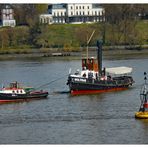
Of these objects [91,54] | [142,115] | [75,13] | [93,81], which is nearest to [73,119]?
[142,115]

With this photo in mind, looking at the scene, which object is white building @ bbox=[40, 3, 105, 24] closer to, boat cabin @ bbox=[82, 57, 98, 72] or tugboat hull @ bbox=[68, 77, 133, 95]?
boat cabin @ bbox=[82, 57, 98, 72]

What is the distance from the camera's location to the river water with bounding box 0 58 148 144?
71.8 feet

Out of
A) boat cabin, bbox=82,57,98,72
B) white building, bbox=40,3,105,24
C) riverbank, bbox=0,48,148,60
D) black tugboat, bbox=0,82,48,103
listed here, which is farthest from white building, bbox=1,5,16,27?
black tugboat, bbox=0,82,48,103

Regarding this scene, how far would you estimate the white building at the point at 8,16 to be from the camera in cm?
7516

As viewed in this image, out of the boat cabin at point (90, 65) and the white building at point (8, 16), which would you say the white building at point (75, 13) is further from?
the boat cabin at point (90, 65)

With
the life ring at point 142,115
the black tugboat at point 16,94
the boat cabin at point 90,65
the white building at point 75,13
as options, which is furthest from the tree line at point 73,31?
the life ring at point 142,115

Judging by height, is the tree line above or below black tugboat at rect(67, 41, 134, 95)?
above

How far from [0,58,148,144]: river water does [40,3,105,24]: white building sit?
42.3m

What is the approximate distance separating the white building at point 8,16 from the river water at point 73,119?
3752cm

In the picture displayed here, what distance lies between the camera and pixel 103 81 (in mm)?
34312

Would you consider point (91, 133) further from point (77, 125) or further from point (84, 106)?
point (84, 106)

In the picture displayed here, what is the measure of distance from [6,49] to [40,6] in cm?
1595

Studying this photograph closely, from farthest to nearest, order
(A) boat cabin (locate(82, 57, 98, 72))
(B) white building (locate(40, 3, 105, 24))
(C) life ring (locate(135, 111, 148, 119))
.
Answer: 1. (B) white building (locate(40, 3, 105, 24))
2. (A) boat cabin (locate(82, 57, 98, 72))
3. (C) life ring (locate(135, 111, 148, 119))

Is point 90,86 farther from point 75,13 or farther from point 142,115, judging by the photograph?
point 75,13
